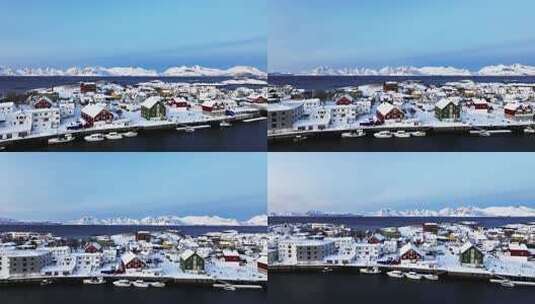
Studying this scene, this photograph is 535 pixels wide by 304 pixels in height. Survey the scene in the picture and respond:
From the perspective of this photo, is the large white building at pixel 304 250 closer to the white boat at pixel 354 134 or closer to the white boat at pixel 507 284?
the white boat at pixel 354 134

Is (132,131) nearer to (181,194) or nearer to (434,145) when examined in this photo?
(181,194)

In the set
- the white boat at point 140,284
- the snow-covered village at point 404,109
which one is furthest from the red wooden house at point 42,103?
the snow-covered village at point 404,109

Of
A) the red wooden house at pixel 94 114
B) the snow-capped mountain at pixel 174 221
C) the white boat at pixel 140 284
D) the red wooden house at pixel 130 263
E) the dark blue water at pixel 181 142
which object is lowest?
the white boat at pixel 140 284

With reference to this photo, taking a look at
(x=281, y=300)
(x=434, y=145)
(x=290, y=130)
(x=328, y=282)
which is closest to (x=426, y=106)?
(x=434, y=145)

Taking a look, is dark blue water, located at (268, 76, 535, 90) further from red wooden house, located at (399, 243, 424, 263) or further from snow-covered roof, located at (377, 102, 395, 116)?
red wooden house, located at (399, 243, 424, 263)

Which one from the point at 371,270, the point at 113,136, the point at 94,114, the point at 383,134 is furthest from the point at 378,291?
the point at 94,114

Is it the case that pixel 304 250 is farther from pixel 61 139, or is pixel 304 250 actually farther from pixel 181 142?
pixel 61 139

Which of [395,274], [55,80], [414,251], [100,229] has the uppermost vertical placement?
[55,80]
